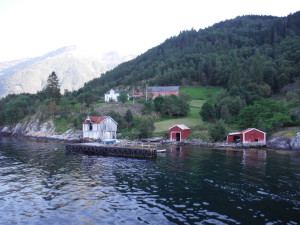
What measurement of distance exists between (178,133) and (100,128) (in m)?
22.7

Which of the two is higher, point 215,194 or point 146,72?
point 146,72

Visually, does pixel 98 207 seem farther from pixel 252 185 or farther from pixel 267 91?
pixel 267 91

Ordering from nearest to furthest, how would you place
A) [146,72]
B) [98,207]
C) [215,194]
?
[98,207]
[215,194]
[146,72]

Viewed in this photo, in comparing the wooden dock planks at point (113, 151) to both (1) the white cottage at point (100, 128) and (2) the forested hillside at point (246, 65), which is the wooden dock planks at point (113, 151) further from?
(2) the forested hillside at point (246, 65)

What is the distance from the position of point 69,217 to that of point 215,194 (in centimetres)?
1284

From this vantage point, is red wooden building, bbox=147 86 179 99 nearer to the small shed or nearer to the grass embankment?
the grass embankment

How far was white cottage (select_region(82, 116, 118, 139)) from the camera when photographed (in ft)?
254

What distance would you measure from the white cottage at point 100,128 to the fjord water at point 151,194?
129 feet

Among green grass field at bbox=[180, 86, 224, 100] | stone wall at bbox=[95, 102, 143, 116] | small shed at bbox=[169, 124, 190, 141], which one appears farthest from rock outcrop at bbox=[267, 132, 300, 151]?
green grass field at bbox=[180, 86, 224, 100]

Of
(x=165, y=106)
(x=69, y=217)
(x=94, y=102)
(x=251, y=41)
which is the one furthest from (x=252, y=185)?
(x=251, y=41)

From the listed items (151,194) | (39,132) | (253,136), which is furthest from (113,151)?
(39,132)

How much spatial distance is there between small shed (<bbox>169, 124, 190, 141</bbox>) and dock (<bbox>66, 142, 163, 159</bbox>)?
19.4m

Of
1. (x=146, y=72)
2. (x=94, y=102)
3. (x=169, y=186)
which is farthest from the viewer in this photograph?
(x=146, y=72)

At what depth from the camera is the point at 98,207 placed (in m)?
21.0
